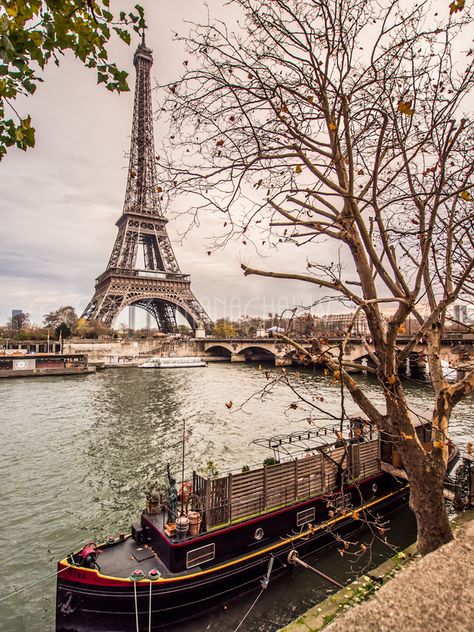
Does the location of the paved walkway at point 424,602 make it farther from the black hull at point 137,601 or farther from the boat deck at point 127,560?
the boat deck at point 127,560

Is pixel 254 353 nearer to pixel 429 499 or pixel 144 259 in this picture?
pixel 144 259

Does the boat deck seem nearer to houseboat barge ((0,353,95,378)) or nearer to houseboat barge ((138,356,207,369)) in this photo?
houseboat barge ((0,353,95,378))

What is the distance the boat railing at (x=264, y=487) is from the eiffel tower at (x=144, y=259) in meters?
60.6

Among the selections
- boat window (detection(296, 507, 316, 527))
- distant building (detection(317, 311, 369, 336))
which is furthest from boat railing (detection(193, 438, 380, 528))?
distant building (detection(317, 311, 369, 336))

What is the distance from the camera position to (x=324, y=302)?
4.49 m

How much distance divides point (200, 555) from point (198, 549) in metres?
0.16

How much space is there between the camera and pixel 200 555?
757 centimetres

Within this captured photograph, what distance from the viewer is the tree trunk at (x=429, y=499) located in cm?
459

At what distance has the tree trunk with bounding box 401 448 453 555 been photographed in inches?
181

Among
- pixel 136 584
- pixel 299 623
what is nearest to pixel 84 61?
pixel 299 623

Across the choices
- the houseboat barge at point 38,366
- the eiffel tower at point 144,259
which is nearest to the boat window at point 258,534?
the houseboat barge at point 38,366

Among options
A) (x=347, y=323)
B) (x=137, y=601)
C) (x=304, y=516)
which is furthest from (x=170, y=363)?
(x=347, y=323)

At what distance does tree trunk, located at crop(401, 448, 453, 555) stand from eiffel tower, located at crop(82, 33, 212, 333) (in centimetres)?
6507

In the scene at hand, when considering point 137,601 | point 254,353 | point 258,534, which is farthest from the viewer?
point 254,353
